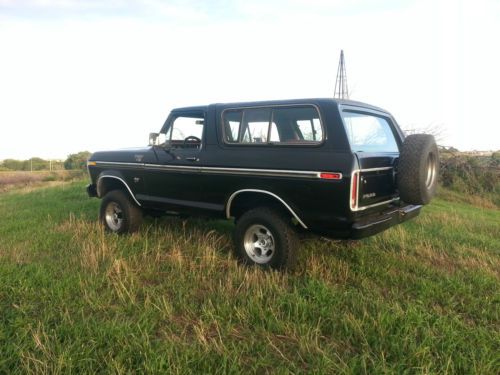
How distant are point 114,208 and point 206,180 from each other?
202 centimetres

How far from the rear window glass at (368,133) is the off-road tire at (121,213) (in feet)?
10.8

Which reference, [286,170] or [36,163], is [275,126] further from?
[36,163]

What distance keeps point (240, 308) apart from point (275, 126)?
2.04 metres

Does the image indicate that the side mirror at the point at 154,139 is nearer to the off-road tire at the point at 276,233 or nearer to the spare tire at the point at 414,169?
the off-road tire at the point at 276,233

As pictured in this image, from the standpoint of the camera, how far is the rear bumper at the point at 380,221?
3.58 m

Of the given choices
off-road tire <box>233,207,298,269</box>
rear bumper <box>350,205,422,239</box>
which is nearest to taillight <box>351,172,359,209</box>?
rear bumper <box>350,205,422,239</box>

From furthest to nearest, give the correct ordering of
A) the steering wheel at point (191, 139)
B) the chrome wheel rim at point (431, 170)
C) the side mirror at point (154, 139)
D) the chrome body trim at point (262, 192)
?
the side mirror at point (154, 139) < the steering wheel at point (191, 139) < the chrome wheel rim at point (431, 170) < the chrome body trim at point (262, 192)

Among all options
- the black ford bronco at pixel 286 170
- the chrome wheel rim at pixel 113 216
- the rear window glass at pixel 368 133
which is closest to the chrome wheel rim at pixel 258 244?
the black ford bronco at pixel 286 170

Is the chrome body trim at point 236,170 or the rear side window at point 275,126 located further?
the rear side window at point 275,126

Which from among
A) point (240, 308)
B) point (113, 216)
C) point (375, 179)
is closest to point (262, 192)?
point (375, 179)

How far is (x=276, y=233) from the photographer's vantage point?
391 centimetres

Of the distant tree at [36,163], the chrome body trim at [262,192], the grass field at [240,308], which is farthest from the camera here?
the distant tree at [36,163]

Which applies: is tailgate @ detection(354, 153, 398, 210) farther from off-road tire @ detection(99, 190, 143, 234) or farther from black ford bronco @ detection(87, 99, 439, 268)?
off-road tire @ detection(99, 190, 143, 234)

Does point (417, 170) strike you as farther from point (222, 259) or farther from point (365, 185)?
point (222, 259)
